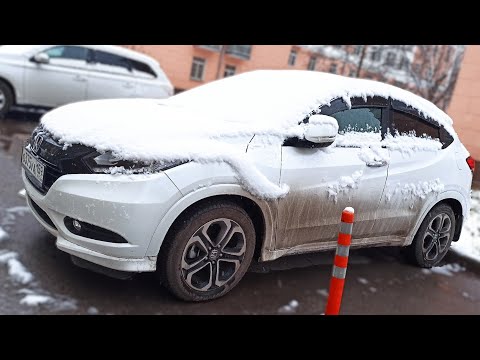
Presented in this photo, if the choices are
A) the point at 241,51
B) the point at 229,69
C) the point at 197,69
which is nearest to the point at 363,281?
the point at 197,69

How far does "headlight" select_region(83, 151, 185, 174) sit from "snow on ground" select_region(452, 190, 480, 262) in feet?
11.4

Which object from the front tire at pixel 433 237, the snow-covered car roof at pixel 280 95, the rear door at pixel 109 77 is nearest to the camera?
the snow-covered car roof at pixel 280 95

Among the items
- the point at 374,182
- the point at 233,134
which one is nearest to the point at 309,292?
the point at 374,182

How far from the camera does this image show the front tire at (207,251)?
3.04 meters

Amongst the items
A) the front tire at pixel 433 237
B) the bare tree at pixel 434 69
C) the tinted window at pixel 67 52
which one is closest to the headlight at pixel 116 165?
the front tire at pixel 433 237

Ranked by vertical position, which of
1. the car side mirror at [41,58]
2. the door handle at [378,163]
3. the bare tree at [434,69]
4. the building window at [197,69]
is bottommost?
the building window at [197,69]

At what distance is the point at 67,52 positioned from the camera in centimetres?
859

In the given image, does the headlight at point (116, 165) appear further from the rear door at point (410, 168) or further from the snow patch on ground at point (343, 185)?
the rear door at point (410, 168)

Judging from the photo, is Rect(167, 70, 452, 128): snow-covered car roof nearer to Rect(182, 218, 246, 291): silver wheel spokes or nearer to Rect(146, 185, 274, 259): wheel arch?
Rect(146, 185, 274, 259): wheel arch

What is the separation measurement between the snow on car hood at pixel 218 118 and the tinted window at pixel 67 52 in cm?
511

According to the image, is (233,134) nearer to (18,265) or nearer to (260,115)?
(260,115)

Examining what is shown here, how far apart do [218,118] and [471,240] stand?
3.56 m

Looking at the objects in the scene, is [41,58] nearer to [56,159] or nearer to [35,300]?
[56,159]
